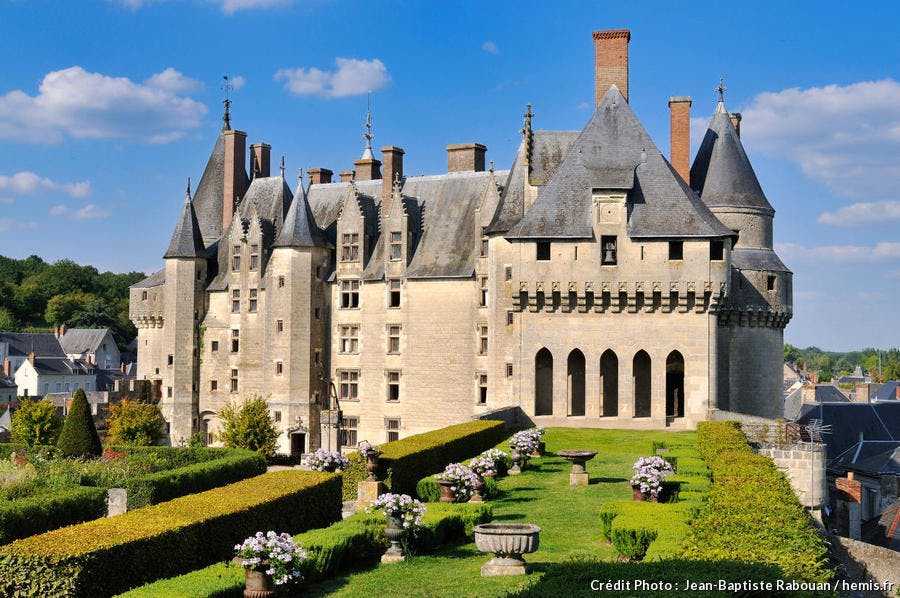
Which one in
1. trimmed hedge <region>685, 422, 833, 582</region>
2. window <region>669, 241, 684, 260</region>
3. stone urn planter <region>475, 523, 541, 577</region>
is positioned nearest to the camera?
trimmed hedge <region>685, 422, 833, 582</region>

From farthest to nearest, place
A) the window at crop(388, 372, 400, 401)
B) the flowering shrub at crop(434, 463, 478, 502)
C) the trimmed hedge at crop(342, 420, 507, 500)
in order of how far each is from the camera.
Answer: the window at crop(388, 372, 400, 401) → the trimmed hedge at crop(342, 420, 507, 500) → the flowering shrub at crop(434, 463, 478, 502)

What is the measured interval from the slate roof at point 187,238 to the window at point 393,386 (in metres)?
13.3

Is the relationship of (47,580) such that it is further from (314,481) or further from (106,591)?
(314,481)

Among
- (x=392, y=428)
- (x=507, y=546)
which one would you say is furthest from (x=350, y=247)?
(x=507, y=546)

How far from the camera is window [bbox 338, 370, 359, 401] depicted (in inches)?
1897

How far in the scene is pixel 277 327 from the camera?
48969mm

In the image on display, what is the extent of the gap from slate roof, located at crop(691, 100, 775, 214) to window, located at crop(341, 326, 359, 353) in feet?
57.4

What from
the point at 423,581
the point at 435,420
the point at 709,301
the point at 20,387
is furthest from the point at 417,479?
the point at 20,387

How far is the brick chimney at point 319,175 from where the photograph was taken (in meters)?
54.1

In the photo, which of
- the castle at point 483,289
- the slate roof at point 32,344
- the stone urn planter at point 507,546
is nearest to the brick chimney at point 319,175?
the castle at point 483,289

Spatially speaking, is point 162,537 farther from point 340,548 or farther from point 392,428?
point 392,428

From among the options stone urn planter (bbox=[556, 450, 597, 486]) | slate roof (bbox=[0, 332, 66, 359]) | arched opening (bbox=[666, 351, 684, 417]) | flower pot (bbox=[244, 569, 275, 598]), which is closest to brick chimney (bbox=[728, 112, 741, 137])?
arched opening (bbox=[666, 351, 684, 417])

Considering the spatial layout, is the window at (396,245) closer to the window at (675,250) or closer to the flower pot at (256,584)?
the window at (675,250)

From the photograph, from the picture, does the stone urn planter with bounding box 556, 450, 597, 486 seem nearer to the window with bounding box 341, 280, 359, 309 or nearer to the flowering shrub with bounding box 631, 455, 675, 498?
the flowering shrub with bounding box 631, 455, 675, 498
